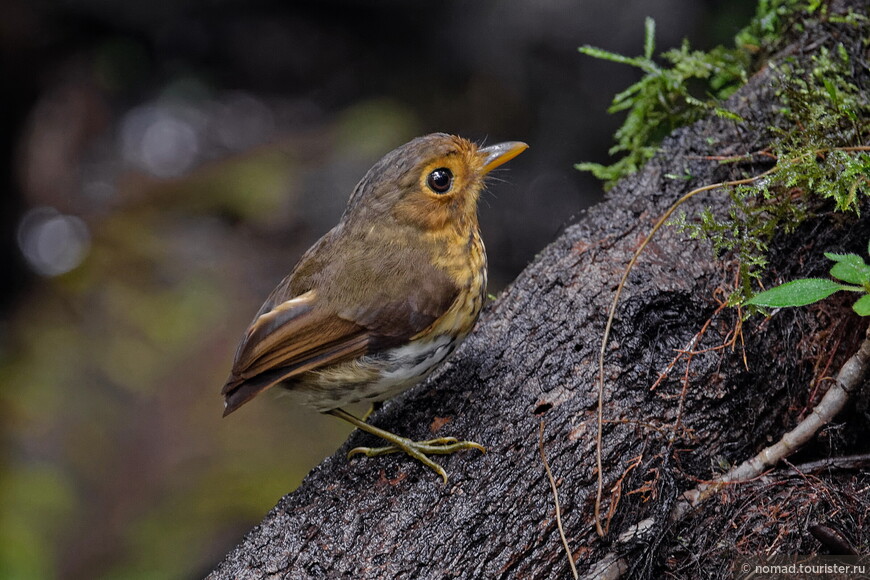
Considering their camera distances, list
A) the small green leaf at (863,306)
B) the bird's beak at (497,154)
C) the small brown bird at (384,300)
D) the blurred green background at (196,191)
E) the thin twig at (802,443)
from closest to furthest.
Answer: the small green leaf at (863,306), the thin twig at (802,443), the small brown bird at (384,300), the bird's beak at (497,154), the blurred green background at (196,191)

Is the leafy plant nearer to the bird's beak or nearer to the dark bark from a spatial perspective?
the dark bark

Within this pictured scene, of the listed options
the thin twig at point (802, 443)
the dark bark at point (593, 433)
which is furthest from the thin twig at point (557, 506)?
the thin twig at point (802, 443)

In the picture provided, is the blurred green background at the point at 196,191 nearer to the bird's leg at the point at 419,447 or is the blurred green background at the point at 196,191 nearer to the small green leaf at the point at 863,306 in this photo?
the bird's leg at the point at 419,447

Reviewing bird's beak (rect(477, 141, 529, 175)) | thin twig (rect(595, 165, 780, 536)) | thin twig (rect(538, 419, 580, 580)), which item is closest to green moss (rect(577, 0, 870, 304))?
thin twig (rect(595, 165, 780, 536))

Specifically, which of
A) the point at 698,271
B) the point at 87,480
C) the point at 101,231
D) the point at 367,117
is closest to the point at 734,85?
the point at 698,271

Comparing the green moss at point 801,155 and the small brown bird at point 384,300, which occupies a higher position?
the small brown bird at point 384,300
